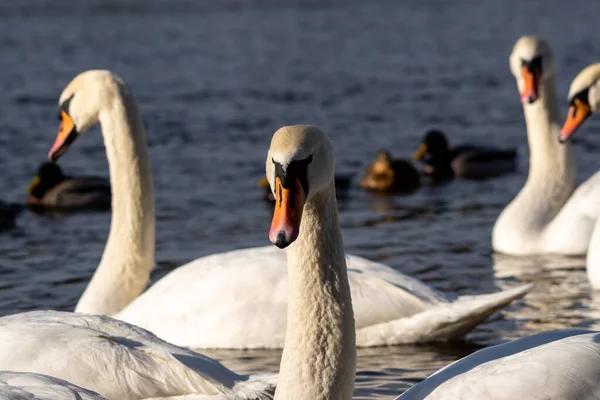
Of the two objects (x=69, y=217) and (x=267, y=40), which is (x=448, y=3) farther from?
(x=69, y=217)

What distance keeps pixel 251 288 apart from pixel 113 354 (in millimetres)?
2334

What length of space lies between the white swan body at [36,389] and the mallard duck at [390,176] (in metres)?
10.3

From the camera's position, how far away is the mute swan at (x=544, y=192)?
11102 mm

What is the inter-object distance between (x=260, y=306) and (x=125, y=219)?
1.21 metres

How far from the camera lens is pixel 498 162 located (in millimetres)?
16062

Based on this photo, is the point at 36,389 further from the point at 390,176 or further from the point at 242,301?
the point at 390,176

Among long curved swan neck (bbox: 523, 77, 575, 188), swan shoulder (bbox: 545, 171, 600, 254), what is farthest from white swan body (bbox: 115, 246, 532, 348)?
long curved swan neck (bbox: 523, 77, 575, 188)

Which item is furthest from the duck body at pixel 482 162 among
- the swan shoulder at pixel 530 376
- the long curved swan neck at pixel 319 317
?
the long curved swan neck at pixel 319 317

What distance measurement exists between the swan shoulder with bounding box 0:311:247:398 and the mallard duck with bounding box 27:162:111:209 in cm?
917

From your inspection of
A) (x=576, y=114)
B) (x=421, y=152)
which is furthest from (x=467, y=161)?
(x=576, y=114)

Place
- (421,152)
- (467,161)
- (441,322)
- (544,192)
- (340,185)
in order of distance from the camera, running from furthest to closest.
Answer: (421,152)
(467,161)
(340,185)
(544,192)
(441,322)

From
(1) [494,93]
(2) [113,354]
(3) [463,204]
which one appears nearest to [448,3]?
(1) [494,93]

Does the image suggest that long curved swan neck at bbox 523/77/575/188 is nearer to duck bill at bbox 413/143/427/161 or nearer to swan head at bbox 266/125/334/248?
duck bill at bbox 413/143/427/161

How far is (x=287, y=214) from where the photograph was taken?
4.62 metres
